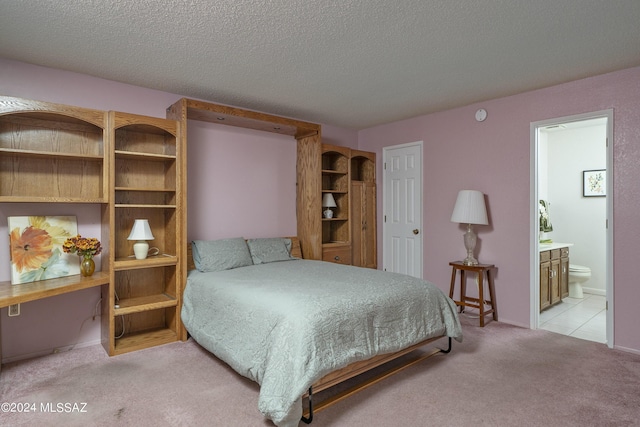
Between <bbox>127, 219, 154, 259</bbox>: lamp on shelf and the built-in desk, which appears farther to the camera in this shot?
<bbox>127, 219, 154, 259</bbox>: lamp on shelf

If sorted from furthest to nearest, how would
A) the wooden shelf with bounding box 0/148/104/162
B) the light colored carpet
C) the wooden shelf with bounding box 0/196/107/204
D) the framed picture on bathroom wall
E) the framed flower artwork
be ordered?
1. the framed picture on bathroom wall
2. the framed flower artwork
3. the wooden shelf with bounding box 0/148/104/162
4. the wooden shelf with bounding box 0/196/107/204
5. the light colored carpet

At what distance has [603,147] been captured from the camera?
5246 millimetres

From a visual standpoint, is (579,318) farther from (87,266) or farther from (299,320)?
(87,266)

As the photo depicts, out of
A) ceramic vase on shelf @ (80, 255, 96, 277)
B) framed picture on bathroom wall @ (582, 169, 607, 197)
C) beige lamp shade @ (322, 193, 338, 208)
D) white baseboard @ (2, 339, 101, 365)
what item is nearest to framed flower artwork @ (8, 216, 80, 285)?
ceramic vase on shelf @ (80, 255, 96, 277)

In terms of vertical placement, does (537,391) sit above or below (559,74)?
below

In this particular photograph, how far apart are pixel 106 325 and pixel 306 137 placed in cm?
299

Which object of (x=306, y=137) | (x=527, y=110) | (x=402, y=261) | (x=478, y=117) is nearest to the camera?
(x=527, y=110)

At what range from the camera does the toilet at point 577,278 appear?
4.99 meters

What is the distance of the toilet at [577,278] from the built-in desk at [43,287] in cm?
568

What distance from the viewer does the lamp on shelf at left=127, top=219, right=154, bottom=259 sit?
127 inches

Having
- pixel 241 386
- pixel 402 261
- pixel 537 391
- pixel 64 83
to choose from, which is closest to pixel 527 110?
pixel 402 261

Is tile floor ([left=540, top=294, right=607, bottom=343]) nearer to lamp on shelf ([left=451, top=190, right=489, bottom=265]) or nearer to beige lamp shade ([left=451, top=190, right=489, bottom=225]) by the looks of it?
lamp on shelf ([left=451, top=190, right=489, bottom=265])

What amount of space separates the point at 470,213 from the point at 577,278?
2417 mm

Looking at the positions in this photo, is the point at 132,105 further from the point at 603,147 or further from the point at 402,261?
the point at 603,147
